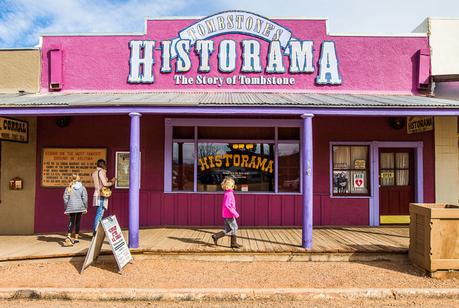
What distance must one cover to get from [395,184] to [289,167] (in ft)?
9.16

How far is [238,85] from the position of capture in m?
9.12

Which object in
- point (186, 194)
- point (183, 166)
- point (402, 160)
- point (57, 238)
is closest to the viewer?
point (57, 238)

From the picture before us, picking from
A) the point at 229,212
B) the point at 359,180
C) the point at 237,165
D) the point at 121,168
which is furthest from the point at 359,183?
the point at 121,168

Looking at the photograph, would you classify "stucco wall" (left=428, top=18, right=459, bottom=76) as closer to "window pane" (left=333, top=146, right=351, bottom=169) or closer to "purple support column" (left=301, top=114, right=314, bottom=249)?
"window pane" (left=333, top=146, right=351, bottom=169)

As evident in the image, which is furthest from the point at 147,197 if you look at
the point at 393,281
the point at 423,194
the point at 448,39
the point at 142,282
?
the point at 448,39

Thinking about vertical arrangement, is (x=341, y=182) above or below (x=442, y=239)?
above

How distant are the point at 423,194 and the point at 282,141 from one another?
3.79m

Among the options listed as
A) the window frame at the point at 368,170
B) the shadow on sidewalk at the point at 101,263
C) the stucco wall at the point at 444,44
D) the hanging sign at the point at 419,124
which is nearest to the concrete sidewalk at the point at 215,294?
the shadow on sidewalk at the point at 101,263

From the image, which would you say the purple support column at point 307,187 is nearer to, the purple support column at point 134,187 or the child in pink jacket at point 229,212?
the child in pink jacket at point 229,212

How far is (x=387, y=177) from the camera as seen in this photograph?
29.7ft

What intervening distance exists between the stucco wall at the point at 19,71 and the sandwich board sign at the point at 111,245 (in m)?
5.06

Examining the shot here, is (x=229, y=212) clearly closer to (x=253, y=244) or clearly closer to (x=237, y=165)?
(x=253, y=244)

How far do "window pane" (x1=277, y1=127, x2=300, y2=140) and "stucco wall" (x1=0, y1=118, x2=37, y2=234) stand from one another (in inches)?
244

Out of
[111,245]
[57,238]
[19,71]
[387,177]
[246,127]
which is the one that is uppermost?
[19,71]
